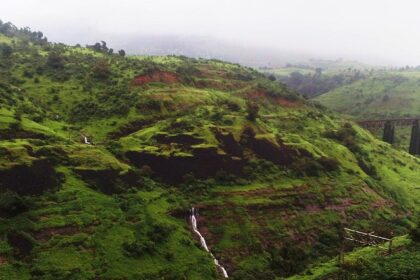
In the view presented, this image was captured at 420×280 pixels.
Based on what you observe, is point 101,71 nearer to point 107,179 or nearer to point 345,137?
point 107,179

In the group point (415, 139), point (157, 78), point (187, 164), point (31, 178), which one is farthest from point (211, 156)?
point (415, 139)

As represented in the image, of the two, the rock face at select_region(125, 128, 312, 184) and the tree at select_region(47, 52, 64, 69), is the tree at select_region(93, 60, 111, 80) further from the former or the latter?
the rock face at select_region(125, 128, 312, 184)

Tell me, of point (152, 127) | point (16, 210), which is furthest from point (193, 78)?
point (16, 210)

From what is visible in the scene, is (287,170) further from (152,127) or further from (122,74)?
(122,74)

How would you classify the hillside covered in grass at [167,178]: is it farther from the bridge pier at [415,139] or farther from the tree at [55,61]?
the bridge pier at [415,139]

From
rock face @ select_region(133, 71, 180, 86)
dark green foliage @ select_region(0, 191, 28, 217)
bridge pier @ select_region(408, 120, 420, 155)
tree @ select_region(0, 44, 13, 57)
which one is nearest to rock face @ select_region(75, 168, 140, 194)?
dark green foliage @ select_region(0, 191, 28, 217)
